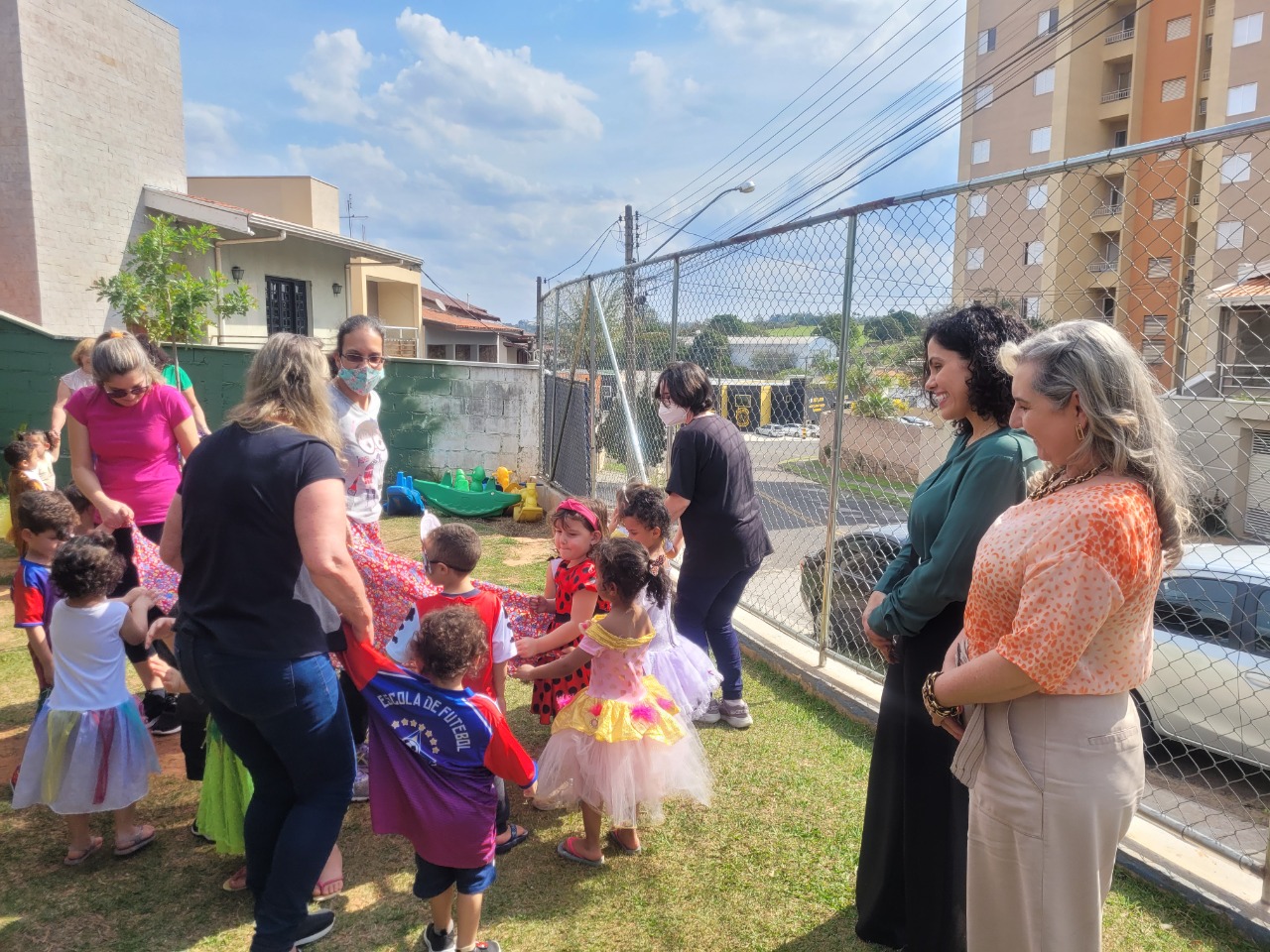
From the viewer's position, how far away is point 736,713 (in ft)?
13.9

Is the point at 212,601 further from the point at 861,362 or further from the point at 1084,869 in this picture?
the point at 861,362


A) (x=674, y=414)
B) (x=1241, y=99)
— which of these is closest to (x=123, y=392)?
(x=674, y=414)

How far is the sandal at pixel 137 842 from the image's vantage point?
3082 millimetres

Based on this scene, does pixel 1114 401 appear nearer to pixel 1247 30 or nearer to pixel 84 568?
pixel 84 568

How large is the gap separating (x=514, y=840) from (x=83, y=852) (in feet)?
5.19

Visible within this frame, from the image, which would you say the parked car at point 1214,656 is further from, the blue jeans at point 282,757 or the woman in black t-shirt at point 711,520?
the blue jeans at point 282,757

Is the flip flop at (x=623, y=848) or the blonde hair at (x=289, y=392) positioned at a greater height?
the blonde hair at (x=289, y=392)

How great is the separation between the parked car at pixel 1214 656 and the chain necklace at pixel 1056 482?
231 cm

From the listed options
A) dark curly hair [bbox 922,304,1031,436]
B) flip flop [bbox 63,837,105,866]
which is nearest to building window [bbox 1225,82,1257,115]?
dark curly hair [bbox 922,304,1031,436]

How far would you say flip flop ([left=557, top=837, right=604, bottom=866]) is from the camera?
307cm

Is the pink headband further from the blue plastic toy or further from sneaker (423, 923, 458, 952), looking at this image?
the blue plastic toy

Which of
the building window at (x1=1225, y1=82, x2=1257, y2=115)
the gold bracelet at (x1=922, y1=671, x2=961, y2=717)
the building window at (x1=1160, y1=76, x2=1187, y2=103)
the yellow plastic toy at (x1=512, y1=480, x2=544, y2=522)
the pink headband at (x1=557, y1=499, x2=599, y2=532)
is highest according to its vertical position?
the building window at (x1=1160, y1=76, x2=1187, y2=103)

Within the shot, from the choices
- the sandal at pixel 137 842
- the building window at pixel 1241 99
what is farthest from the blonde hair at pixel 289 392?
the building window at pixel 1241 99

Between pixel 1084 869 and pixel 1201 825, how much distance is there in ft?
10.2
